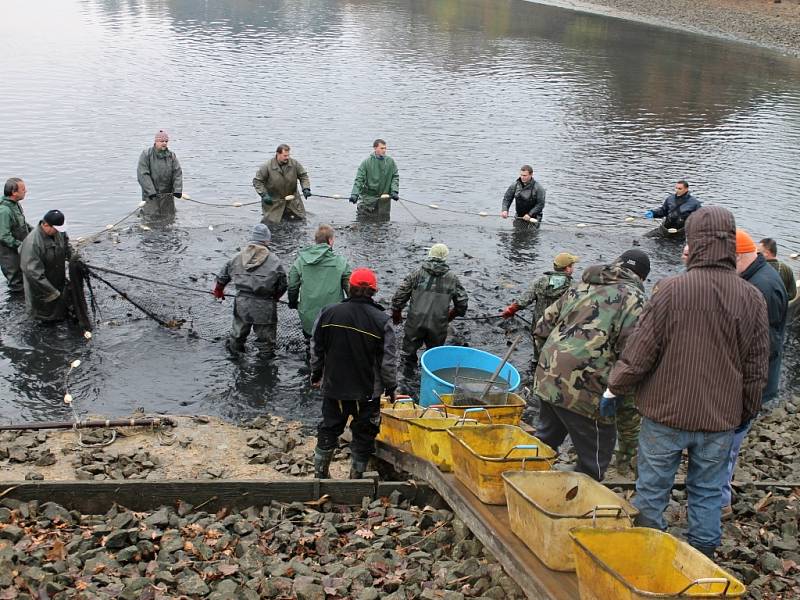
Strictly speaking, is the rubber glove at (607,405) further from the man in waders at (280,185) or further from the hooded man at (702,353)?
the man in waders at (280,185)

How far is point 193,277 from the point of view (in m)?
14.0

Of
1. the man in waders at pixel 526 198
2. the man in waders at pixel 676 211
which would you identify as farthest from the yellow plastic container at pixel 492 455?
the man in waders at pixel 676 211

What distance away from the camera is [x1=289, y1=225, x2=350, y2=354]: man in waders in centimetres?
1028

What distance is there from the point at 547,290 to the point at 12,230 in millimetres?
7868

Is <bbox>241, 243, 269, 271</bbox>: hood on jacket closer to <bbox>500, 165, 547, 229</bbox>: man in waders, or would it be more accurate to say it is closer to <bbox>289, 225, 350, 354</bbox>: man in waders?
<bbox>289, 225, 350, 354</bbox>: man in waders

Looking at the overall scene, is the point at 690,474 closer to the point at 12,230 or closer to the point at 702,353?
the point at 702,353

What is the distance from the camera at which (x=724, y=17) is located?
181 feet

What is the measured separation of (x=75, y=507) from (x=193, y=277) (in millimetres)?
7537

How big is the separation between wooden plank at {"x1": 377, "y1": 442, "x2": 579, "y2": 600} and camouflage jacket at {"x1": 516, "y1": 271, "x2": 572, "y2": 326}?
11.8 ft

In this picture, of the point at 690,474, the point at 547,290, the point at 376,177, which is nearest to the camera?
the point at 690,474

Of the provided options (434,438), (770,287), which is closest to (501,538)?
(434,438)

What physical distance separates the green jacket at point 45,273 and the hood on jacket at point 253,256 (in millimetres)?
2693

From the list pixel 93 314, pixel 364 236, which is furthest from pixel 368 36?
pixel 93 314

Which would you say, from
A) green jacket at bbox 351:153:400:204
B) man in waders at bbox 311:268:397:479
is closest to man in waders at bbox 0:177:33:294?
green jacket at bbox 351:153:400:204
